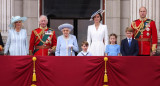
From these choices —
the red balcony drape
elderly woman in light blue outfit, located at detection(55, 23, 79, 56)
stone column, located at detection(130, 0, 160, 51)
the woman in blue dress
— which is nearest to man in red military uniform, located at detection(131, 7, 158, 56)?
the woman in blue dress

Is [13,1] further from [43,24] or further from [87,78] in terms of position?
[87,78]

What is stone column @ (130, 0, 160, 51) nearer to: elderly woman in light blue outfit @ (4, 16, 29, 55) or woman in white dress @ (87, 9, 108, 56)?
woman in white dress @ (87, 9, 108, 56)

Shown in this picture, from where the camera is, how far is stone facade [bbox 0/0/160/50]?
10898mm

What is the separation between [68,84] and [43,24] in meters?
1.85

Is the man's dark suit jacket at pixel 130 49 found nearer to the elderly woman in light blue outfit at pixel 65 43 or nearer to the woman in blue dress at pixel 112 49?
the woman in blue dress at pixel 112 49

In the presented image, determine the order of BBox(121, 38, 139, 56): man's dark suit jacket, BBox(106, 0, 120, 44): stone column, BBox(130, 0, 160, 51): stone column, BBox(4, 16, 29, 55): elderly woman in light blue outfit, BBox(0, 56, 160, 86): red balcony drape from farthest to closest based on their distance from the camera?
BBox(106, 0, 120, 44): stone column
BBox(130, 0, 160, 51): stone column
BBox(4, 16, 29, 55): elderly woman in light blue outfit
BBox(121, 38, 139, 56): man's dark suit jacket
BBox(0, 56, 160, 86): red balcony drape

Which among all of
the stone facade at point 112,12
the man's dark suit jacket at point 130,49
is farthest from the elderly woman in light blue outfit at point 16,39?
the stone facade at point 112,12

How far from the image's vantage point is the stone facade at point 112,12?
10.9 m

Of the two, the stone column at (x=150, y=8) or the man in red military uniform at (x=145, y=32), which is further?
the stone column at (x=150, y=8)

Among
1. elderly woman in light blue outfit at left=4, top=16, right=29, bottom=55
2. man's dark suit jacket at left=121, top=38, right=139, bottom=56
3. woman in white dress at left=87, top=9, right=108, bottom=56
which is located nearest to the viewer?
man's dark suit jacket at left=121, top=38, right=139, bottom=56

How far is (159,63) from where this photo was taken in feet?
24.5

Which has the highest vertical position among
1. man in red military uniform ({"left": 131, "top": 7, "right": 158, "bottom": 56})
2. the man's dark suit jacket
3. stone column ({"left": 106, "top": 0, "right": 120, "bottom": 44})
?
stone column ({"left": 106, "top": 0, "right": 120, "bottom": 44})

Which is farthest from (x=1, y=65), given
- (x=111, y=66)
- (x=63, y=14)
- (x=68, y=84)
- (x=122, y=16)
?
(x=63, y=14)

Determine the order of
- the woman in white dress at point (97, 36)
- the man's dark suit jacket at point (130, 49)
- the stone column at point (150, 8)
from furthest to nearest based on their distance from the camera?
the stone column at point (150, 8) < the woman in white dress at point (97, 36) < the man's dark suit jacket at point (130, 49)
